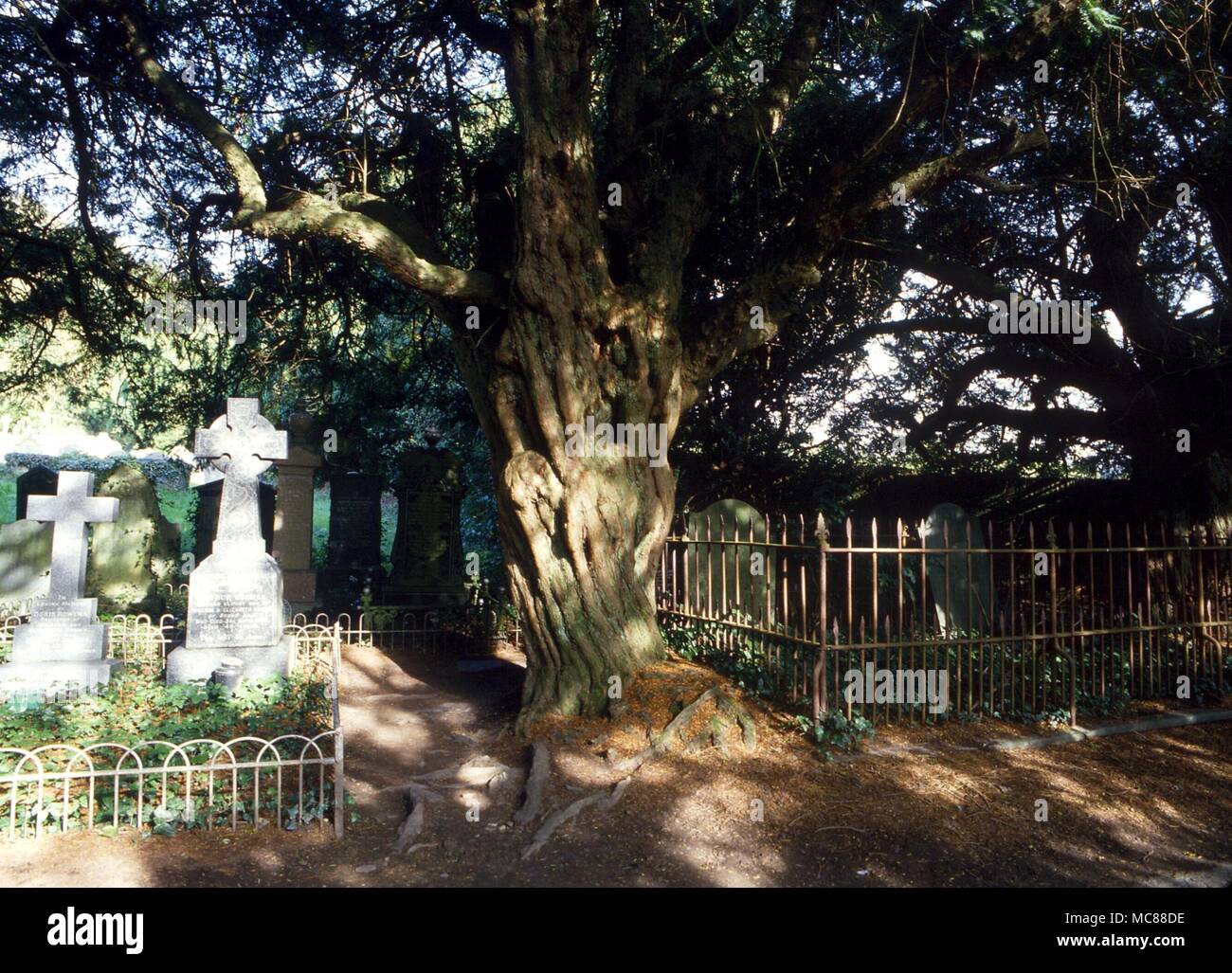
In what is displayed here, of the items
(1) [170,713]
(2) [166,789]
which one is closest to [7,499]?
(1) [170,713]

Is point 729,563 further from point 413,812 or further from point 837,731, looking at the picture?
point 413,812

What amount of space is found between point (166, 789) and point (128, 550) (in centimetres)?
872

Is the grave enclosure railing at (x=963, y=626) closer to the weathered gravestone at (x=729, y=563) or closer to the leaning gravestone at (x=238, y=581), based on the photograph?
the weathered gravestone at (x=729, y=563)

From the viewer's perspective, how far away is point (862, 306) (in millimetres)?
11555

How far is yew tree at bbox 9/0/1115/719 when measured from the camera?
24.0ft

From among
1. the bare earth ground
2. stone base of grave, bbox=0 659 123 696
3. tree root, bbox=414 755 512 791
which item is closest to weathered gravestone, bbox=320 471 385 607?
stone base of grave, bbox=0 659 123 696

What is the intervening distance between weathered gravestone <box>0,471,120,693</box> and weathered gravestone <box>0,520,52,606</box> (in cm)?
435

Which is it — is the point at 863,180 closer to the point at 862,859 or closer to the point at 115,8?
the point at 862,859

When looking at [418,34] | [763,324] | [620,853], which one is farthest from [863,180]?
[620,853]

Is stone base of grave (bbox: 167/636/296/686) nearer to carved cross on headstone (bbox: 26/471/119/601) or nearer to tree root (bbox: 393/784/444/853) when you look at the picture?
carved cross on headstone (bbox: 26/471/119/601)

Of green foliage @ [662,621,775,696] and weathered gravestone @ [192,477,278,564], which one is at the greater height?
weathered gravestone @ [192,477,278,564]

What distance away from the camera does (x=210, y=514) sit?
1478 centimetres

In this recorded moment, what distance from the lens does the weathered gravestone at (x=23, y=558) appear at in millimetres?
12219

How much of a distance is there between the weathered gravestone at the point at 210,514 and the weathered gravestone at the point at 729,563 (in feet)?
26.2
